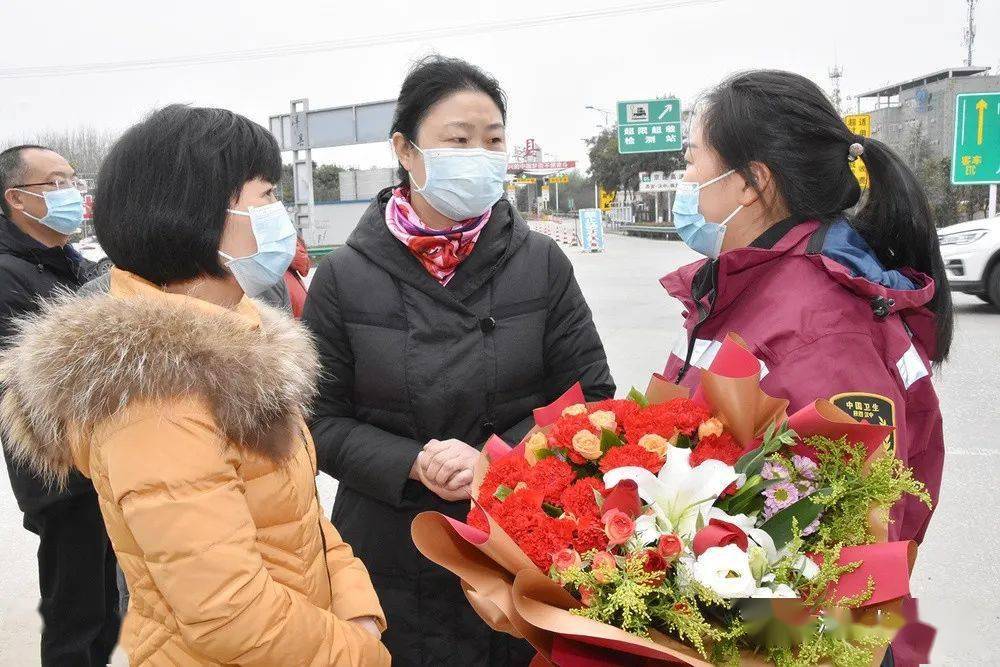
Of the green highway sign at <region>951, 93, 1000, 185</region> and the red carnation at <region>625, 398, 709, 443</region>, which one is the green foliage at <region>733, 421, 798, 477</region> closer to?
the red carnation at <region>625, 398, 709, 443</region>

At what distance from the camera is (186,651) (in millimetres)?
1510

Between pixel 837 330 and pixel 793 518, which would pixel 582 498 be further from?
pixel 837 330

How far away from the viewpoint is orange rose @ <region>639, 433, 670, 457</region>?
130 centimetres

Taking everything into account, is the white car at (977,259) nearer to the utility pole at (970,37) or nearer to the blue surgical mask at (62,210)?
the blue surgical mask at (62,210)

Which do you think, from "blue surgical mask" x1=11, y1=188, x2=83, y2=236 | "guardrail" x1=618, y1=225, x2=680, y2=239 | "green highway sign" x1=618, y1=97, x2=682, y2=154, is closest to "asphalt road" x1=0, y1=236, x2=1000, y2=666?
"blue surgical mask" x1=11, y1=188, x2=83, y2=236

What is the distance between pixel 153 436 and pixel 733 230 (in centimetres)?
136

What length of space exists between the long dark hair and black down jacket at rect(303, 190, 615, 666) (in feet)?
2.28

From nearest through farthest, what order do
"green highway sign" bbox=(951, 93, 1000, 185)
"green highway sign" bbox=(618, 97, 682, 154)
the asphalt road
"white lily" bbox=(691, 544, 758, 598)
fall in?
1. "white lily" bbox=(691, 544, 758, 598)
2. the asphalt road
3. "green highway sign" bbox=(951, 93, 1000, 185)
4. "green highway sign" bbox=(618, 97, 682, 154)

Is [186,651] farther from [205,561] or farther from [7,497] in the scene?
[7,497]

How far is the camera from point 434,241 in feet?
7.13

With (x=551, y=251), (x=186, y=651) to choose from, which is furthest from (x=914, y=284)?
(x=186, y=651)

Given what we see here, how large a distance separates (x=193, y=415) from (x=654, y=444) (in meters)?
0.79

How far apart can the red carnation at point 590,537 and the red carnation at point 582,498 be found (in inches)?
0.9

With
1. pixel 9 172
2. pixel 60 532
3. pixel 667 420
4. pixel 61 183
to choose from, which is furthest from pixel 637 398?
pixel 9 172
